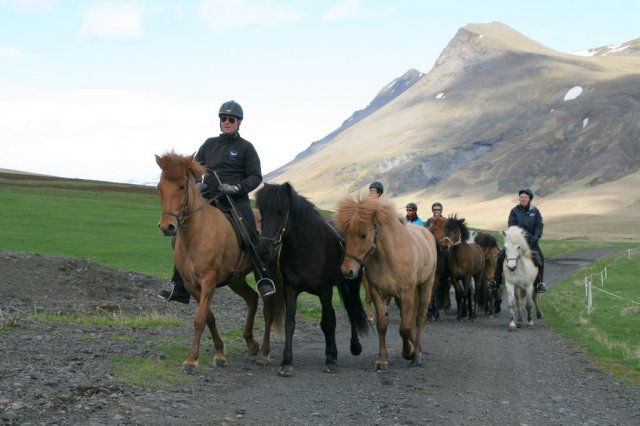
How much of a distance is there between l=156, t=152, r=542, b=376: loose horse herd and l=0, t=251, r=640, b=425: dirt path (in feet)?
1.82

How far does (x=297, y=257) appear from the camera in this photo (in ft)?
35.9

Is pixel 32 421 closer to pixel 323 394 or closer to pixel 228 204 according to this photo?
pixel 323 394

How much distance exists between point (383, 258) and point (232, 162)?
2.57 metres

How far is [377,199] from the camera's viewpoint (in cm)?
1149

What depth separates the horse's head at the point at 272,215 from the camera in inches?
407

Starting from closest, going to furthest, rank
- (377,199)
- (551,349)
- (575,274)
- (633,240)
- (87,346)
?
1. (87,346)
2. (377,199)
3. (551,349)
4. (575,274)
5. (633,240)

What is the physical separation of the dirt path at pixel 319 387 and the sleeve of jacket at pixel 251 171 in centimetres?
248

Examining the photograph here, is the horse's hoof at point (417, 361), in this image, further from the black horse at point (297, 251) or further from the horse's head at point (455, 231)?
the horse's head at point (455, 231)

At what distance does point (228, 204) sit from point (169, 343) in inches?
104

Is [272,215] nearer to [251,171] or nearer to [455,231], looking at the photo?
[251,171]

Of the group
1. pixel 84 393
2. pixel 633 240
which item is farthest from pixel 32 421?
pixel 633 240

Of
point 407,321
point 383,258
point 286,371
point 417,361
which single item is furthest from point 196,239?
point 417,361

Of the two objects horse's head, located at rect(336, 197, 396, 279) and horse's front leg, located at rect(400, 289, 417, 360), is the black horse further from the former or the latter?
horse's front leg, located at rect(400, 289, 417, 360)

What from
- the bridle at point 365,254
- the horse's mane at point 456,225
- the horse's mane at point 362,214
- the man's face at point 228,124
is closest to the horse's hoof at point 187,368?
the bridle at point 365,254
